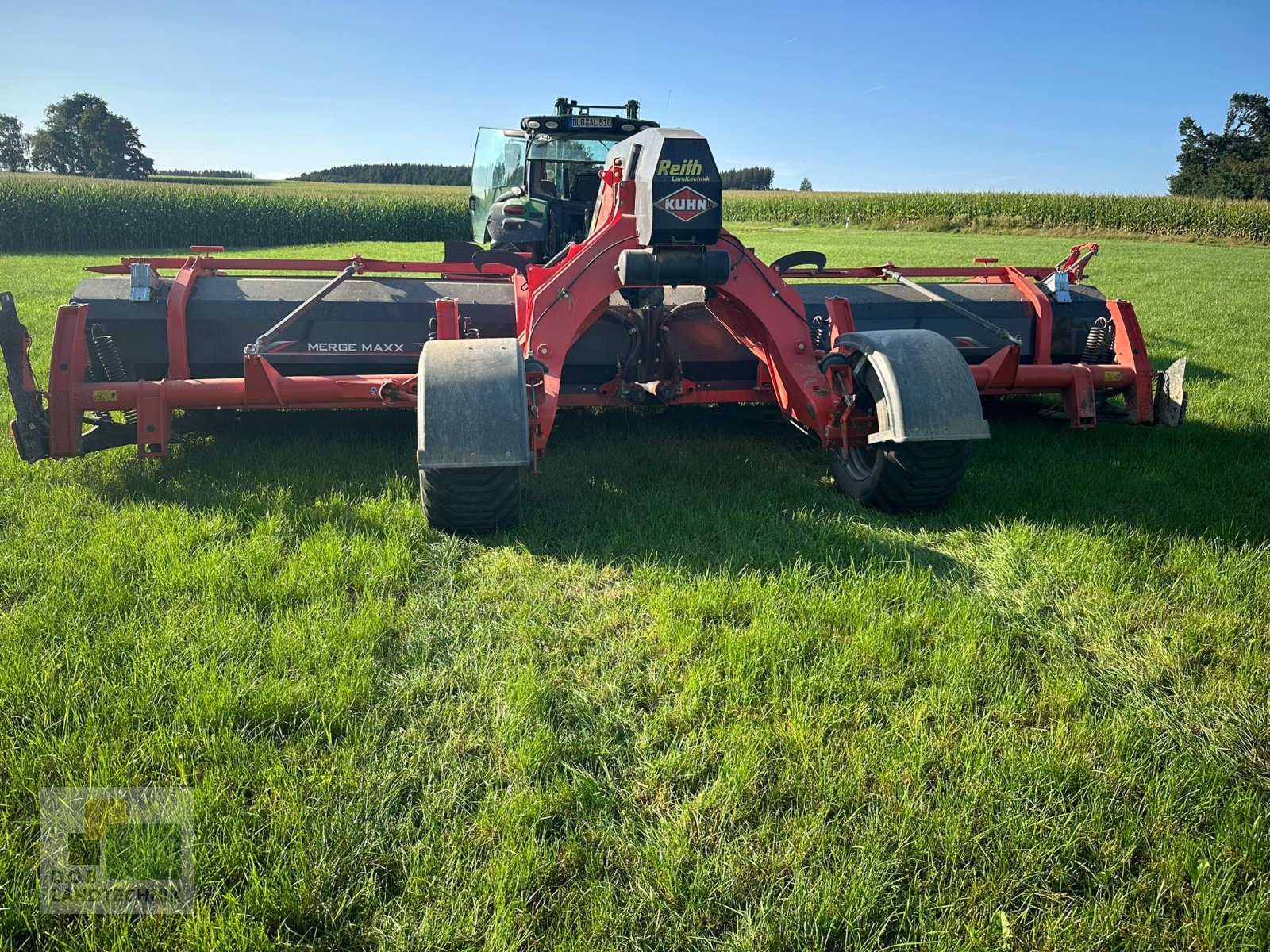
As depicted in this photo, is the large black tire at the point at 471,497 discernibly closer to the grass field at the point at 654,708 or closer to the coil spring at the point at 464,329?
the grass field at the point at 654,708

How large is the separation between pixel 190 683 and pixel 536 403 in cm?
192

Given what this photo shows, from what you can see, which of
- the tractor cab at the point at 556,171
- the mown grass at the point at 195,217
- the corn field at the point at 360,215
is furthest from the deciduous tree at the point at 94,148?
the tractor cab at the point at 556,171

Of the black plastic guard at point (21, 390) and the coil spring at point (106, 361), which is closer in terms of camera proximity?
the black plastic guard at point (21, 390)

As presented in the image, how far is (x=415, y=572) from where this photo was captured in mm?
3422

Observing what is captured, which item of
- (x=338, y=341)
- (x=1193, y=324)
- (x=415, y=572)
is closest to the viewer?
(x=415, y=572)

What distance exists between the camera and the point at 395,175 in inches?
3142

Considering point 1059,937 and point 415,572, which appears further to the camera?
point 415,572

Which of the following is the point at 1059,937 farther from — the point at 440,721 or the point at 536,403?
the point at 536,403

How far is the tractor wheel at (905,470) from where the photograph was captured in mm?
3883

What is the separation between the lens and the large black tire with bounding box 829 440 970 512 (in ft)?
12.8

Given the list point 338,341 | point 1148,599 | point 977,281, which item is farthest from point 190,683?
point 977,281

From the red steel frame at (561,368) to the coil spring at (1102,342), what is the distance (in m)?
1.04

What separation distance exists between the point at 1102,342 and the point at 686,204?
11.4 feet

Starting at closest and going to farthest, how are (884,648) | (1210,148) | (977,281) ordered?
(884,648) < (977,281) < (1210,148)
